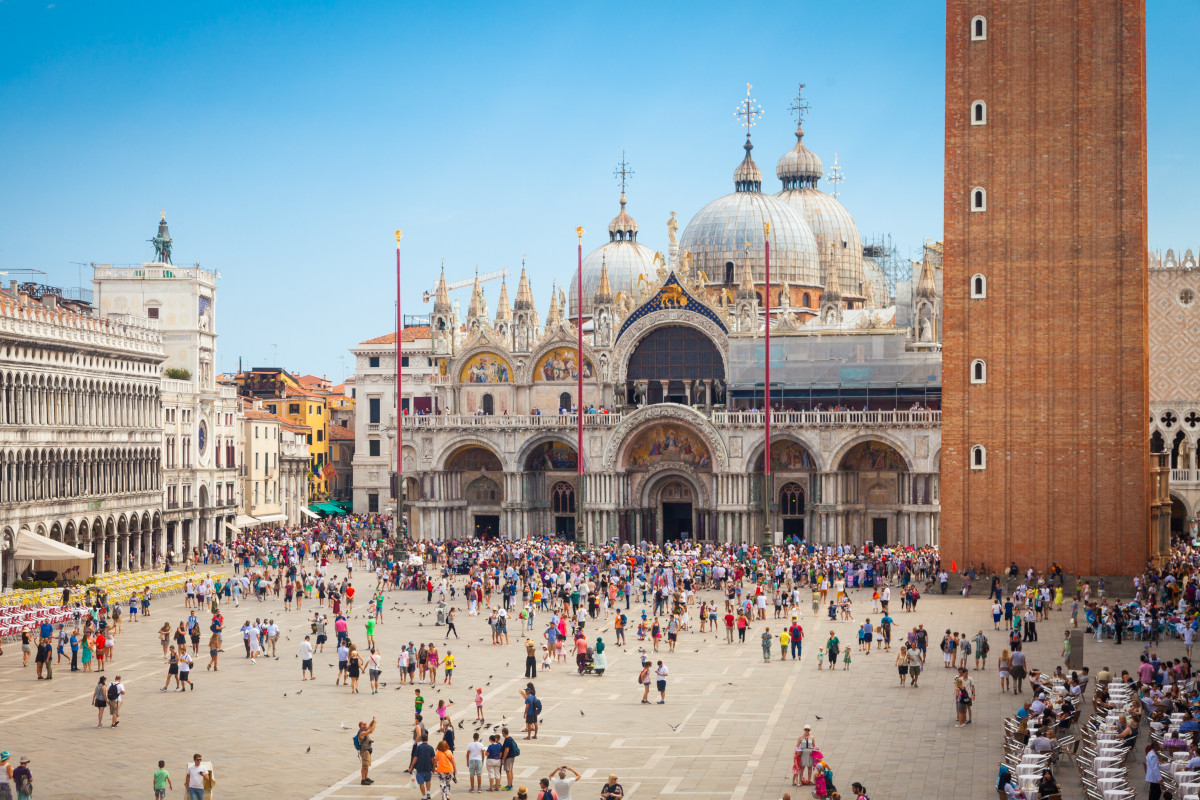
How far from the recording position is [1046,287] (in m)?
53.1

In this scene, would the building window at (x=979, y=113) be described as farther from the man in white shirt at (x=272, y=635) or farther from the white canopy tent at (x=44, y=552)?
the white canopy tent at (x=44, y=552)

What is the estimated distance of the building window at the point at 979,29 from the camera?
177 ft

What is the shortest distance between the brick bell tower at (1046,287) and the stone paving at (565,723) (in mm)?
10962

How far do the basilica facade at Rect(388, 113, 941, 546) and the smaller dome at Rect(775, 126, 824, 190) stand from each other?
14.1 metres

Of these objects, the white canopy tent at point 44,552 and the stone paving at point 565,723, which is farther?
the white canopy tent at point 44,552

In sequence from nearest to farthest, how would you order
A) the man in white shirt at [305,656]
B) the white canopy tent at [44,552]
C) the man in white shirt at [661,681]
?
the man in white shirt at [661,681] < the man in white shirt at [305,656] < the white canopy tent at [44,552]

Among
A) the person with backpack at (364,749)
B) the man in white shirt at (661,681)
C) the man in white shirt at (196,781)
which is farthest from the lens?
the man in white shirt at (661,681)

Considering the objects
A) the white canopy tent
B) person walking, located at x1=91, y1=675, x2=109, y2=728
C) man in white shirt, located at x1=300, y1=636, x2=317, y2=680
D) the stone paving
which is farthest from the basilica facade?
person walking, located at x1=91, y1=675, x2=109, y2=728

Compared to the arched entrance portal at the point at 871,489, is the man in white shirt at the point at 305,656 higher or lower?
lower

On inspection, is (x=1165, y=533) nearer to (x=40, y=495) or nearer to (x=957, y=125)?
(x=957, y=125)

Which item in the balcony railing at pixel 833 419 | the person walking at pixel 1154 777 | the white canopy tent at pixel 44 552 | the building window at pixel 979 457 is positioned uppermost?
the balcony railing at pixel 833 419

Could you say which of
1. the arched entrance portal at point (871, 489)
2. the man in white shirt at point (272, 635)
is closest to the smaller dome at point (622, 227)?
the arched entrance portal at point (871, 489)

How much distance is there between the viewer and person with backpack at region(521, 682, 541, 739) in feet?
97.1

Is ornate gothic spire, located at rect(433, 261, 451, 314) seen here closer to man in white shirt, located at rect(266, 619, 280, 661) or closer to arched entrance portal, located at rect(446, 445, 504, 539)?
arched entrance portal, located at rect(446, 445, 504, 539)
